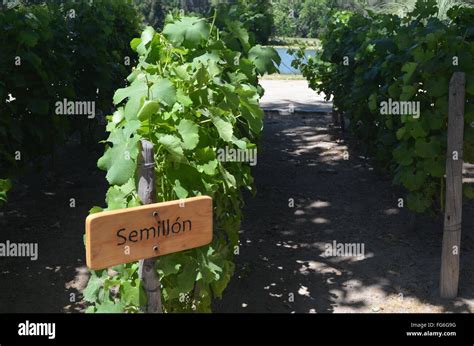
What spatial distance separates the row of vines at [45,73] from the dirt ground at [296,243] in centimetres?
64

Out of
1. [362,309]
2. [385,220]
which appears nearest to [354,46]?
[385,220]

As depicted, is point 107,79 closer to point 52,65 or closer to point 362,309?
point 52,65

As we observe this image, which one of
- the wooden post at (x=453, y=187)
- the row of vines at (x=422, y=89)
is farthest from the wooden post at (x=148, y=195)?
the row of vines at (x=422, y=89)

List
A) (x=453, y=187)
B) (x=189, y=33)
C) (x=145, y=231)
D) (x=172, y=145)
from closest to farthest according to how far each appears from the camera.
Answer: (x=145, y=231)
(x=172, y=145)
(x=189, y=33)
(x=453, y=187)

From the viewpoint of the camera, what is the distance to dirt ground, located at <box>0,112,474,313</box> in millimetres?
5109

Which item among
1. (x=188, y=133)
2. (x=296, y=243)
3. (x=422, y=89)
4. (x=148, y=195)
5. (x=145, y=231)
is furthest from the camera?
(x=296, y=243)

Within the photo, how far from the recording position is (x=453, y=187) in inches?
196

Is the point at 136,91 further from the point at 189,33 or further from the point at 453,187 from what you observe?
the point at 453,187

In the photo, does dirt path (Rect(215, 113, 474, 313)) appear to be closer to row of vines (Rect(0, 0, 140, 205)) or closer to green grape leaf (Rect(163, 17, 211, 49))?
green grape leaf (Rect(163, 17, 211, 49))

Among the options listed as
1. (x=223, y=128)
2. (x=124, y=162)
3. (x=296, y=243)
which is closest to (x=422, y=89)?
(x=296, y=243)

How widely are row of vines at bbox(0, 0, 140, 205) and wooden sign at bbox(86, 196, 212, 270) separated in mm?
3408

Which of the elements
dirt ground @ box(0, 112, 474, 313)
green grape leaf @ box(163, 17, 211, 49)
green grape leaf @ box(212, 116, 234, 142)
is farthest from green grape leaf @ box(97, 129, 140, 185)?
dirt ground @ box(0, 112, 474, 313)

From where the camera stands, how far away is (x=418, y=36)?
18.6 feet

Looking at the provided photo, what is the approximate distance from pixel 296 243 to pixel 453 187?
1.81 meters
